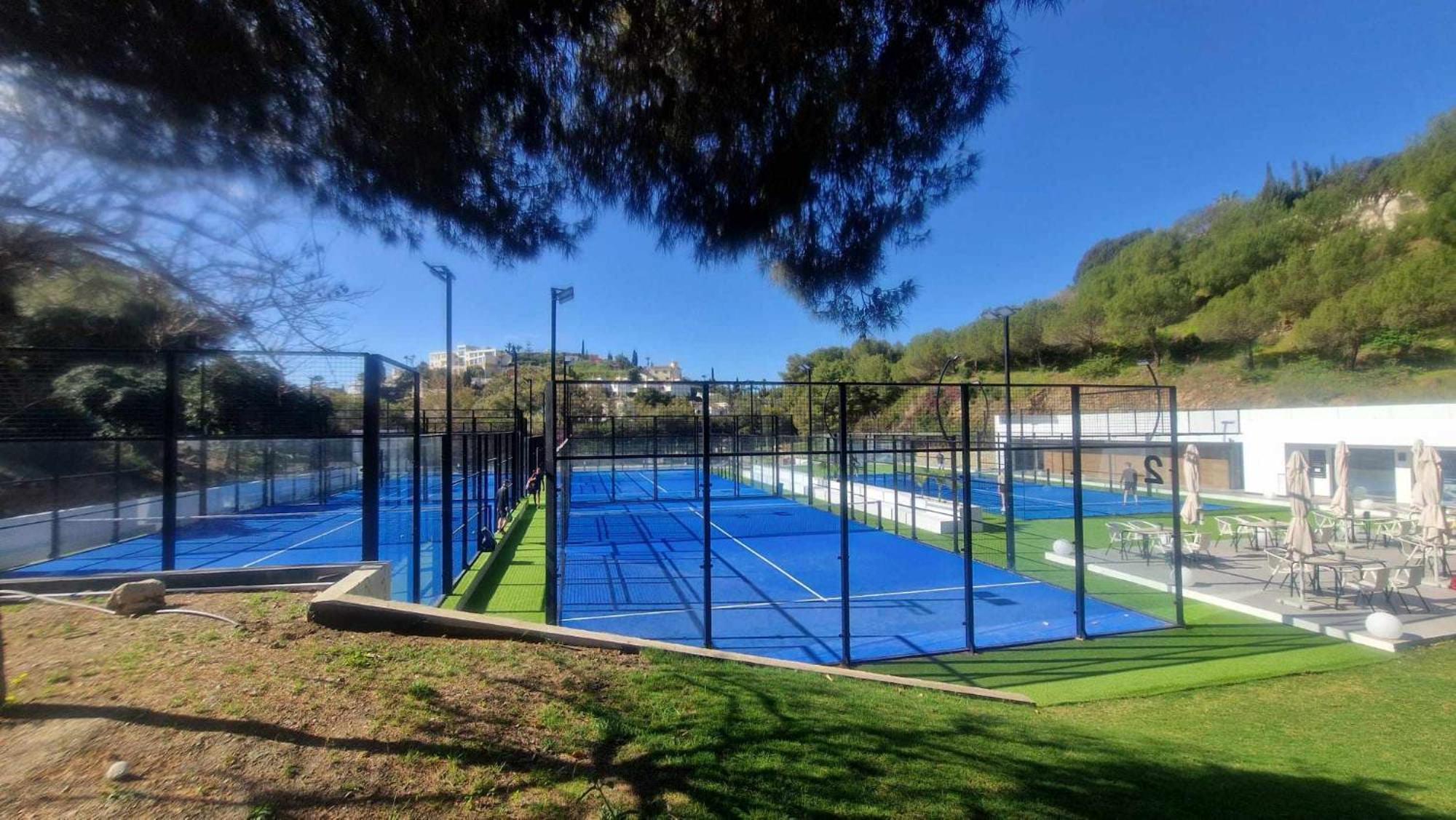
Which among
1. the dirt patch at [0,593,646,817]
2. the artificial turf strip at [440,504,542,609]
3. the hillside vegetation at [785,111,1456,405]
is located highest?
the hillside vegetation at [785,111,1456,405]

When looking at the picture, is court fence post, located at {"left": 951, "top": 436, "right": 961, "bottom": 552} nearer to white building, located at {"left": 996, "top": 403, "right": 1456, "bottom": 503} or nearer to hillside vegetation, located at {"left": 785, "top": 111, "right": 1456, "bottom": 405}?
white building, located at {"left": 996, "top": 403, "right": 1456, "bottom": 503}

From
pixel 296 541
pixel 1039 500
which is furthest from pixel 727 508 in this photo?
pixel 296 541

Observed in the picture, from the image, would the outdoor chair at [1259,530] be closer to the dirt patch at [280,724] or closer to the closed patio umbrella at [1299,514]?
the closed patio umbrella at [1299,514]

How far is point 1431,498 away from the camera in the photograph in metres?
10.8

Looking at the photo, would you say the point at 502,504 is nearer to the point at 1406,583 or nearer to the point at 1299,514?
the point at 1299,514

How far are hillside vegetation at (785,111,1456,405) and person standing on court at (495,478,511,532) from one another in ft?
52.9

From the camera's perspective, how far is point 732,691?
407 cm

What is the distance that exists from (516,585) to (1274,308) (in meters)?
65.4

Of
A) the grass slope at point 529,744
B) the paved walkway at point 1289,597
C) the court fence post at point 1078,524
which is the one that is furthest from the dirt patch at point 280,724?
the paved walkway at point 1289,597

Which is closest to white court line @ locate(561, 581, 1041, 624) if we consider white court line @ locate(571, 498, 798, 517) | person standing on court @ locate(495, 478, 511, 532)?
person standing on court @ locate(495, 478, 511, 532)

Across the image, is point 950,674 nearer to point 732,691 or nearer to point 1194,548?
point 732,691

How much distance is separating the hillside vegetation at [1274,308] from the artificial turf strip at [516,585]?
17130 mm

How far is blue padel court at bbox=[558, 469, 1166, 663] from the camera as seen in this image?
923cm

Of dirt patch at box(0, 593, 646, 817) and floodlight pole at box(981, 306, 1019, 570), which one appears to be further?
floodlight pole at box(981, 306, 1019, 570)
